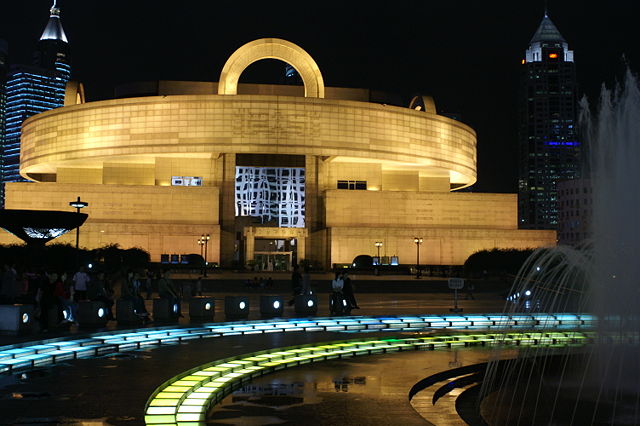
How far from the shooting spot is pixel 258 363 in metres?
12.4

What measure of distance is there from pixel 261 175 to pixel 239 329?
5060 centimetres

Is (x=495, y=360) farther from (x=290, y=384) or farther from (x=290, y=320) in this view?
(x=290, y=320)

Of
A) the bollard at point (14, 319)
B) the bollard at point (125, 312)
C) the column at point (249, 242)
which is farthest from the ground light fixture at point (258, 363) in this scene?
the column at point (249, 242)

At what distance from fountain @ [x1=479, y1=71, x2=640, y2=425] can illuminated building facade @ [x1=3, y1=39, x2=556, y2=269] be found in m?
50.0

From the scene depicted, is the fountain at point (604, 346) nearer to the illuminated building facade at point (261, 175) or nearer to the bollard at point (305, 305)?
the bollard at point (305, 305)

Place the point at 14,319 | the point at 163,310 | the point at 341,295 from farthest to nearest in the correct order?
the point at 341,295, the point at 163,310, the point at 14,319

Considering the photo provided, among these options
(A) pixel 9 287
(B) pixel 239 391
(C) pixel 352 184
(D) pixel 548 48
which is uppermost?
(D) pixel 548 48

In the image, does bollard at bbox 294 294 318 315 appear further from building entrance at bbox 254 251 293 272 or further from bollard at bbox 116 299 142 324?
building entrance at bbox 254 251 293 272

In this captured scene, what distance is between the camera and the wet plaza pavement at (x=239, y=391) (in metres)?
8.46

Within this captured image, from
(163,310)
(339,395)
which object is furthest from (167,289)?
(339,395)

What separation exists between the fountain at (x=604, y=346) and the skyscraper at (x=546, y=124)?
15694cm

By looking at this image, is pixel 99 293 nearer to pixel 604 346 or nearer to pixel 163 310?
pixel 163 310

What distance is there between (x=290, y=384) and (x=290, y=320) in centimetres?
843

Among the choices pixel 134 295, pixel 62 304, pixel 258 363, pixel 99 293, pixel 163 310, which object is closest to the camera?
pixel 258 363
